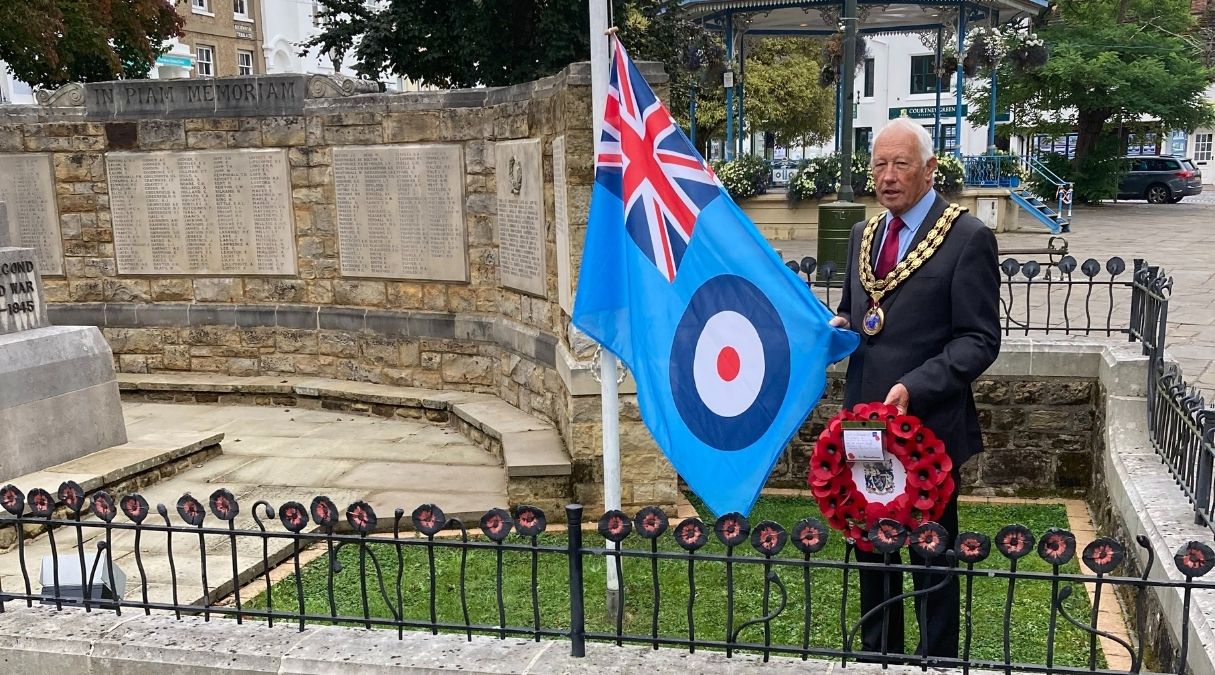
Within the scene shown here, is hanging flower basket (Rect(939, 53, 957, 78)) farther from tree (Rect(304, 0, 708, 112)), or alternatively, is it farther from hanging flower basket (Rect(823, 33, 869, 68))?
tree (Rect(304, 0, 708, 112))

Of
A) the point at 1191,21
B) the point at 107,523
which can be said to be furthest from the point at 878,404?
the point at 1191,21

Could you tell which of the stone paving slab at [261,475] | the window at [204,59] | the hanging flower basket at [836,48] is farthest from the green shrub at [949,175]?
the window at [204,59]

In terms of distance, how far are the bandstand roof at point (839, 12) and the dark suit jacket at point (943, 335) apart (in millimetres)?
17559

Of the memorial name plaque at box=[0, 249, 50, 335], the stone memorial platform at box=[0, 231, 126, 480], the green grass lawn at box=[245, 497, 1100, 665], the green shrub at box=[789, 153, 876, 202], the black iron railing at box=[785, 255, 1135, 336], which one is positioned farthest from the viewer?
the green shrub at box=[789, 153, 876, 202]

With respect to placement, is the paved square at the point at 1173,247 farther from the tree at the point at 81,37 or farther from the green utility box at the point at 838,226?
the tree at the point at 81,37

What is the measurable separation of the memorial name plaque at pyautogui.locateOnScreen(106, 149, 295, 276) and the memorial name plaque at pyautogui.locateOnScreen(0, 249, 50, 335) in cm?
263

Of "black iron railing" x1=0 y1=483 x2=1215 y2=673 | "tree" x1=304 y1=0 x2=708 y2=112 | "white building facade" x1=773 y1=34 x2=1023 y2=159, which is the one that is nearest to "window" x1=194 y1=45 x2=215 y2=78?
"tree" x1=304 y1=0 x2=708 y2=112

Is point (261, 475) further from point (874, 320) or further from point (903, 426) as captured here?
point (903, 426)

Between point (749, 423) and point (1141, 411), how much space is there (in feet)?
10.8

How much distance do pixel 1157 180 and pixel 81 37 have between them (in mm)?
30222

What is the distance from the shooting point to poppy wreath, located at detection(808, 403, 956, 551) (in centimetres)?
309

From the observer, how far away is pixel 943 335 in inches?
130

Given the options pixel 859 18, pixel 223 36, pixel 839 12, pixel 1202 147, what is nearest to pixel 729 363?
pixel 839 12

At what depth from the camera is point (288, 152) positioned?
8.85 meters
